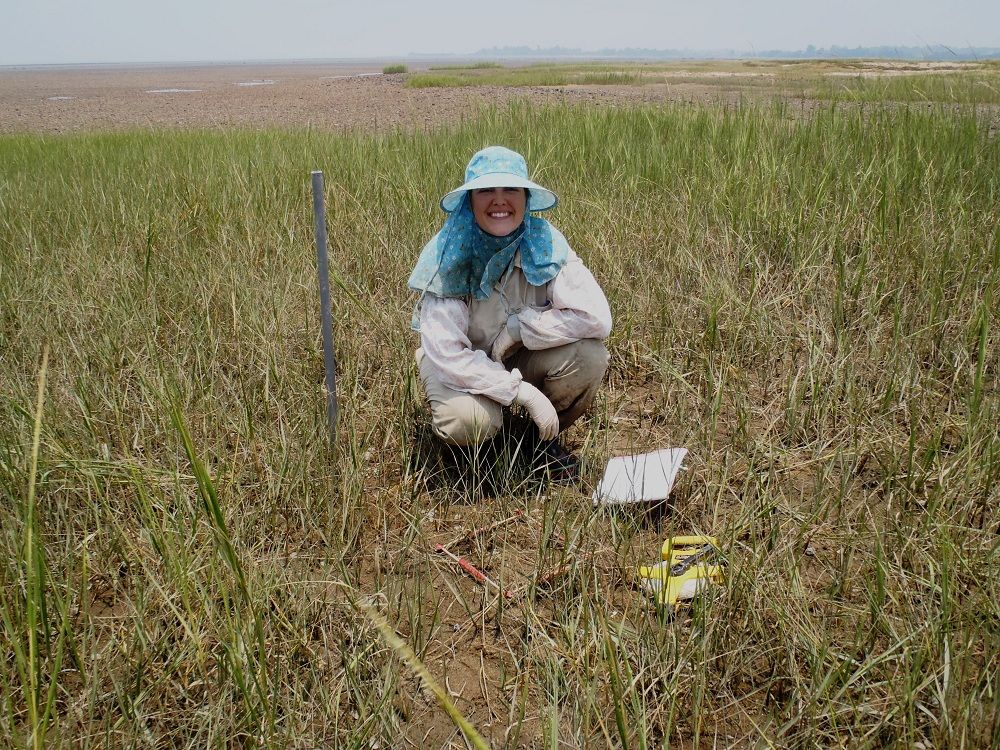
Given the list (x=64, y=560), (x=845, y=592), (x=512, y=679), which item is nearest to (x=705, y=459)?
(x=845, y=592)

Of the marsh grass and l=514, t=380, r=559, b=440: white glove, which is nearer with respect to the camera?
the marsh grass

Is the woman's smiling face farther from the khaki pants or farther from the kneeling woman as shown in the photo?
the khaki pants

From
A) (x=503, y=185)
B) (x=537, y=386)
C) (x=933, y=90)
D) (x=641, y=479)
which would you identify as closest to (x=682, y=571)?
(x=641, y=479)

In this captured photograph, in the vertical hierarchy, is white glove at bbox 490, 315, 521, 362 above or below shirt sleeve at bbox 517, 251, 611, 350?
below

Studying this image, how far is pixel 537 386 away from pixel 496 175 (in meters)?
0.70

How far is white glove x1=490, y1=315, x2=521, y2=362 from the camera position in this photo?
221 cm

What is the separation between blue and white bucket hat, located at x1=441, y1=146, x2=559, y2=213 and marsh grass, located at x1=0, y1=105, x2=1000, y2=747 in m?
0.67

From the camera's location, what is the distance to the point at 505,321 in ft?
7.38

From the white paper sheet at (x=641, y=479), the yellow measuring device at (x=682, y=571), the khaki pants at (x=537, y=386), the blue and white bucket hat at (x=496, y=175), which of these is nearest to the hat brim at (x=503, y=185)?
the blue and white bucket hat at (x=496, y=175)

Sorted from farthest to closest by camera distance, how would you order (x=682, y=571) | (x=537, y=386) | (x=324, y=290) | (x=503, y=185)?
(x=537, y=386), (x=324, y=290), (x=503, y=185), (x=682, y=571)

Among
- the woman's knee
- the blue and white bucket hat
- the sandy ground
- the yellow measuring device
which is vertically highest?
the sandy ground

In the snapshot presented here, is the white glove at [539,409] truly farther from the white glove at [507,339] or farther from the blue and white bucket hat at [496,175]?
the blue and white bucket hat at [496,175]

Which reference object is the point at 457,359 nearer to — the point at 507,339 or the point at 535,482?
the point at 507,339

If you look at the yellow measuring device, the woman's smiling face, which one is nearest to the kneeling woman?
the woman's smiling face
